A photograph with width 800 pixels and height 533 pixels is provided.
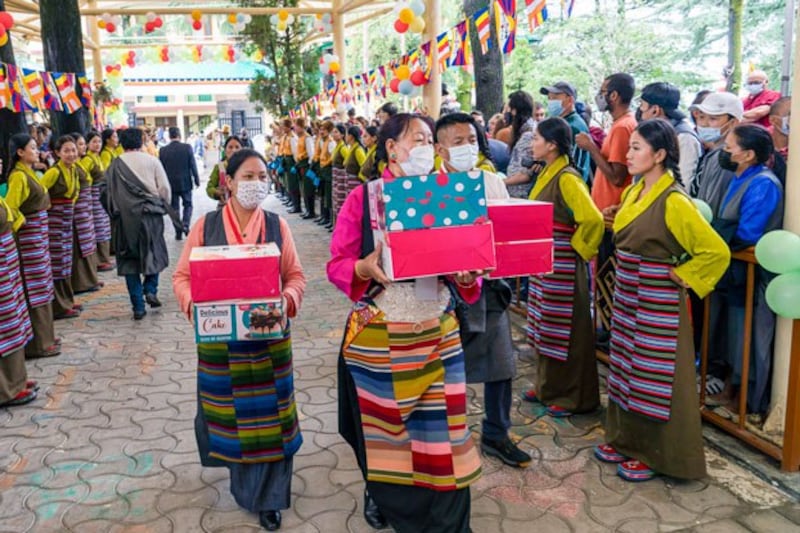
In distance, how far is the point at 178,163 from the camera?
452 inches

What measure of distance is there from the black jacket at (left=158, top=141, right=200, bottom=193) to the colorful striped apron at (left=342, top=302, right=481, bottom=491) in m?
9.42

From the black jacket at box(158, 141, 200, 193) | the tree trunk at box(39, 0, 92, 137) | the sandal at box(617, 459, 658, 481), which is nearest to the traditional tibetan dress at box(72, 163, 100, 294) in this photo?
the tree trunk at box(39, 0, 92, 137)

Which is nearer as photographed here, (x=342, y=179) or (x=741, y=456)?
(x=741, y=456)

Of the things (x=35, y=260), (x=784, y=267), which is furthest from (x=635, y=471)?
(x=35, y=260)

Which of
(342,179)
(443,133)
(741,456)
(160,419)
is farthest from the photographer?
(342,179)

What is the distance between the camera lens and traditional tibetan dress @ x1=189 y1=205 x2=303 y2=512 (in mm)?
3072

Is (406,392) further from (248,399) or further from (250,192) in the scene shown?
(250,192)

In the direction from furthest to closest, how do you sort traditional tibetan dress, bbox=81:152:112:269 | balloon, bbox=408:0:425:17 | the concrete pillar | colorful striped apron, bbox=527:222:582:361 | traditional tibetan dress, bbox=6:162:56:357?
the concrete pillar
balloon, bbox=408:0:425:17
traditional tibetan dress, bbox=81:152:112:269
traditional tibetan dress, bbox=6:162:56:357
colorful striped apron, bbox=527:222:582:361

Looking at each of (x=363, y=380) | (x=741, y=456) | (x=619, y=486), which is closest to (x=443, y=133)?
(x=363, y=380)

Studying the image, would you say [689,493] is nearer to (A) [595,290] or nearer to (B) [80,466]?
(A) [595,290]

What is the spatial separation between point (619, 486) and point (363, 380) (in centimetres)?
149

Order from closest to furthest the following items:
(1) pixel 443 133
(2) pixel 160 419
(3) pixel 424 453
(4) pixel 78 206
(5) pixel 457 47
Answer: (3) pixel 424 453 < (1) pixel 443 133 < (2) pixel 160 419 < (4) pixel 78 206 < (5) pixel 457 47

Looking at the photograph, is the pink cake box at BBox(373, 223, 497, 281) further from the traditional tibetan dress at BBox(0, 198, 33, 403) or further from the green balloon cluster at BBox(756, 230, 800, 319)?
the traditional tibetan dress at BBox(0, 198, 33, 403)

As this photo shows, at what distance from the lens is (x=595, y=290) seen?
5066mm
